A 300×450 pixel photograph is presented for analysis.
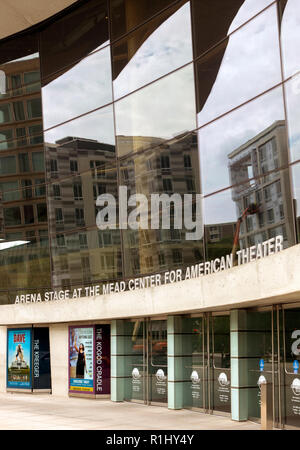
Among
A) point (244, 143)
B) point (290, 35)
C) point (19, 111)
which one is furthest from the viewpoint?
point (19, 111)

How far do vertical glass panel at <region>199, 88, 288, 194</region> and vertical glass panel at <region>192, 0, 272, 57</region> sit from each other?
2567 mm

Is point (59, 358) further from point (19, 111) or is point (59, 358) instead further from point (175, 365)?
point (19, 111)

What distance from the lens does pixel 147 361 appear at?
23.7 m

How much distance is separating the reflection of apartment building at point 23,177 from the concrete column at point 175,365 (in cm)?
951

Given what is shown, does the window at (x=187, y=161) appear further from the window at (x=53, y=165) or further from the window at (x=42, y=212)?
the window at (x=42, y=212)

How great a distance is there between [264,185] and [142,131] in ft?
23.7

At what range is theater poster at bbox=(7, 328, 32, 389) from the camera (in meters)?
29.3

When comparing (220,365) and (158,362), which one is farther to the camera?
(158,362)

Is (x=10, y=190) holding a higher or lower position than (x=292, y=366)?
higher

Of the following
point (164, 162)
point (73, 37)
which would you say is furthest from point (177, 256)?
point (73, 37)

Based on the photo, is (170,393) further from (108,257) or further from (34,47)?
(34,47)

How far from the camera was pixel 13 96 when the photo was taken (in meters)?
31.5

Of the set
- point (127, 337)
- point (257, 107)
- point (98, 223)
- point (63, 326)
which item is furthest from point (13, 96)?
point (257, 107)
